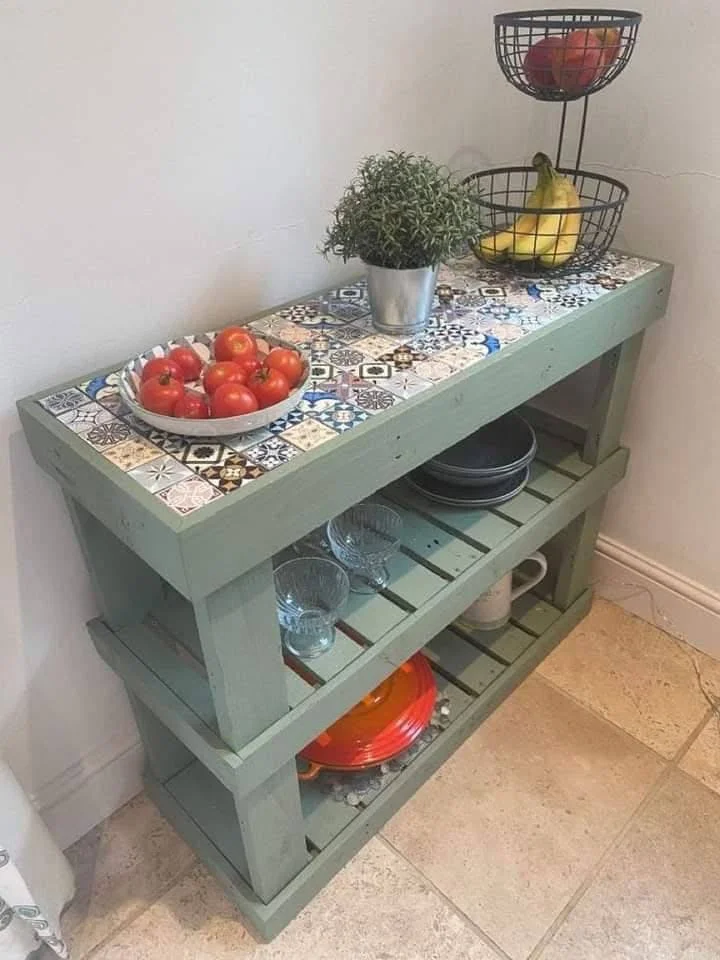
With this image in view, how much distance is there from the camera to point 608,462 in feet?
4.62

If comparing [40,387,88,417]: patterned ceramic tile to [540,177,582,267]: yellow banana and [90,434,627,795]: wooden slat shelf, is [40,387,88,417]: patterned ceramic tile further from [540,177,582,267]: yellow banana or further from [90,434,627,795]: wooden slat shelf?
[540,177,582,267]: yellow banana

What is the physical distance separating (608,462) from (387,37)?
80 centimetres

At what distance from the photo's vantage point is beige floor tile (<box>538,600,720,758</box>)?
1.43 m

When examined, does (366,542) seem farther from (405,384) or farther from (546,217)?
(546,217)

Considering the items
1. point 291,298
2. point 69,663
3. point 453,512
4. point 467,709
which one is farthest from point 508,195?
point 69,663

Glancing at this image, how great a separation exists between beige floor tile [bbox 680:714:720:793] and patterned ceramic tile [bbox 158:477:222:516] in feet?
3.49

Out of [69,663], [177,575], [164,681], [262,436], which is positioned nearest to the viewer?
[177,575]

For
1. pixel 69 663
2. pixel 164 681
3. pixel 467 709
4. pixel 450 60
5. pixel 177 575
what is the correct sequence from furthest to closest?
pixel 467 709 → pixel 450 60 → pixel 69 663 → pixel 164 681 → pixel 177 575

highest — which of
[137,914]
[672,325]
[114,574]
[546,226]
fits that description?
[546,226]

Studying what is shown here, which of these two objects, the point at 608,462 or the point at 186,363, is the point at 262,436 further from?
the point at 608,462

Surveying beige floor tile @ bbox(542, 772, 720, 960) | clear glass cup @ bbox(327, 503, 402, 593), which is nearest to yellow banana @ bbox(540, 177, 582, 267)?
clear glass cup @ bbox(327, 503, 402, 593)

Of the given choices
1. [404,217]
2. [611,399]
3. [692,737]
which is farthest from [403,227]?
[692,737]

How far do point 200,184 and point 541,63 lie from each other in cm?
50

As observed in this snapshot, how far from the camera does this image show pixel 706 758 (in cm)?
137
